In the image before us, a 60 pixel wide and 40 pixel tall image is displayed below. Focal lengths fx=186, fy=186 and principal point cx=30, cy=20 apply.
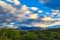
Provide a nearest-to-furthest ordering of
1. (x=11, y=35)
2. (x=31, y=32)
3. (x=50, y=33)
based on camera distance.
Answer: (x=11, y=35)
(x=31, y=32)
(x=50, y=33)

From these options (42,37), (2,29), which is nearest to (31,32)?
(42,37)

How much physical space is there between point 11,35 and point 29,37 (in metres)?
0.50

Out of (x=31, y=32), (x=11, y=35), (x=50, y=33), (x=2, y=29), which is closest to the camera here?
(x=2, y=29)

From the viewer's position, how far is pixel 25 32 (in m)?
5.68

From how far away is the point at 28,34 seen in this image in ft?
17.6

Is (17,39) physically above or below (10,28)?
→ below

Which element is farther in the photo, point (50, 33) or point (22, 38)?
point (50, 33)

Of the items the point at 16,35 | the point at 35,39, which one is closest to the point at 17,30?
the point at 16,35

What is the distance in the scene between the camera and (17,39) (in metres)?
5.13

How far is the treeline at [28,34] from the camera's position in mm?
4938

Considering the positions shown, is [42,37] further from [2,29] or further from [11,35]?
[2,29]

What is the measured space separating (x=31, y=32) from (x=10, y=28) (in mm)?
669

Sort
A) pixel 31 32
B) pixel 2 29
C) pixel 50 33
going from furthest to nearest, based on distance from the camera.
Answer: pixel 50 33, pixel 31 32, pixel 2 29

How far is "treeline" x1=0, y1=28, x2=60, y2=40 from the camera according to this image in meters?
4.94
